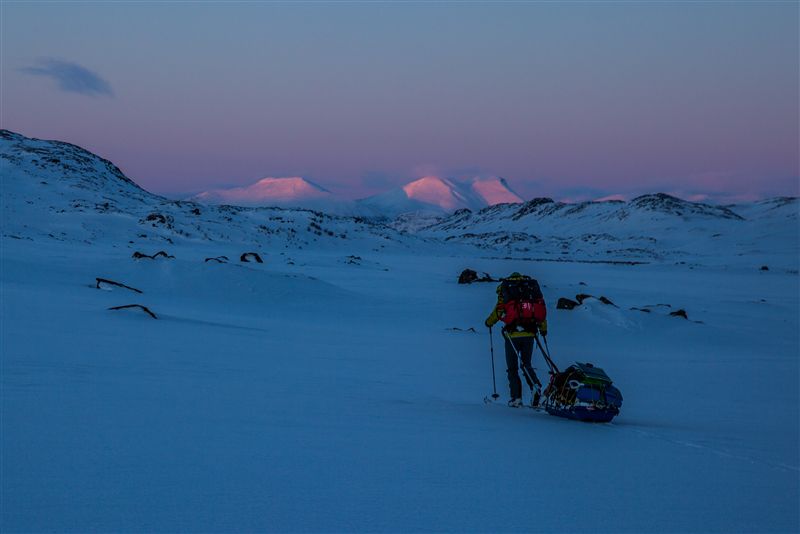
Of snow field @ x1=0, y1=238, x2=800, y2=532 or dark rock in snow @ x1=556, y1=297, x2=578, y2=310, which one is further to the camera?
dark rock in snow @ x1=556, y1=297, x2=578, y2=310

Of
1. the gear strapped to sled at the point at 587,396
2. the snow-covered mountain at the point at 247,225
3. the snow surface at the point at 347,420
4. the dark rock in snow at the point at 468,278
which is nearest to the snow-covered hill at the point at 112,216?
the snow-covered mountain at the point at 247,225

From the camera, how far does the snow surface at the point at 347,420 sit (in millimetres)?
3648

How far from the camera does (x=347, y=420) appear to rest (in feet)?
19.1

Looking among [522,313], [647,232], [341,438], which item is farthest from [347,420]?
[647,232]

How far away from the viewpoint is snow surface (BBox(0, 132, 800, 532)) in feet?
12.0

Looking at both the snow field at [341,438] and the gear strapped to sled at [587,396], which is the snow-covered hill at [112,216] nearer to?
the snow field at [341,438]

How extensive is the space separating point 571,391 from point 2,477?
526 centimetres

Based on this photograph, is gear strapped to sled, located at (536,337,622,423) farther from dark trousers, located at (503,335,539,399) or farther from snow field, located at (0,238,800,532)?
dark trousers, located at (503,335,539,399)

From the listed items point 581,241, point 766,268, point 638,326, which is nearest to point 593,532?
point 638,326

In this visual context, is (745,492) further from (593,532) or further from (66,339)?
(66,339)

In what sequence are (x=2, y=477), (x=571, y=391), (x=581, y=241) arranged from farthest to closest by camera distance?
(x=581, y=241), (x=571, y=391), (x=2, y=477)

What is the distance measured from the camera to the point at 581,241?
119125 mm

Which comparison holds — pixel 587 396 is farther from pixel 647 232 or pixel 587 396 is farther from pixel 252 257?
pixel 647 232

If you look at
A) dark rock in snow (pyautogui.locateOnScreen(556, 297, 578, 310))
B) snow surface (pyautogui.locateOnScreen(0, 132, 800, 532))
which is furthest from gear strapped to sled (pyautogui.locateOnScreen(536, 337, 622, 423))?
dark rock in snow (pyautogui.locateOnScreen(556, 297, 578, 310))
